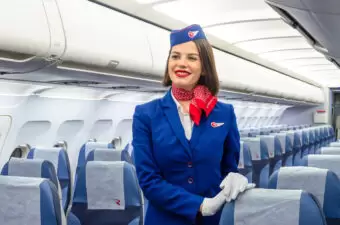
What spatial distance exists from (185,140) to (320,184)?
126 cm

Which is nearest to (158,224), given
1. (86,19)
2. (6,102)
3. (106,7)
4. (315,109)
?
(86,19)

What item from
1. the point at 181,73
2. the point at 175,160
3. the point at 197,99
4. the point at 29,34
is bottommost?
the point at 175,160

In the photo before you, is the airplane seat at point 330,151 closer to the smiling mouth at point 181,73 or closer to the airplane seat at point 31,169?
the airplane seat at point 31,169

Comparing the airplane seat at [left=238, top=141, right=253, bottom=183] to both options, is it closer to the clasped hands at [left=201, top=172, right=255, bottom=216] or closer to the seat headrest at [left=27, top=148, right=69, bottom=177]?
the seat headrest at [left=27, top=148, right=69, bottom=177]

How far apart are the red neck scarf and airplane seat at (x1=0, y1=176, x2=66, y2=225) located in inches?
29.9

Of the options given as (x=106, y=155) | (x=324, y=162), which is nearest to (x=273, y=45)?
(x=106, y=155)

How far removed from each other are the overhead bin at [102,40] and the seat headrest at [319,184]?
1.71 meters

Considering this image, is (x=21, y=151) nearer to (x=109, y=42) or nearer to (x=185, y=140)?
(x=109, y=42)

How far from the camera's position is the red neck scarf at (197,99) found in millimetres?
1930

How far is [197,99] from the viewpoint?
193 centimetres

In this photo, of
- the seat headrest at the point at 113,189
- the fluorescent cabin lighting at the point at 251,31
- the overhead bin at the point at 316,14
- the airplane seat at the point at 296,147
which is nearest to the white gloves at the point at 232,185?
the overhead bin at the point at 316,14

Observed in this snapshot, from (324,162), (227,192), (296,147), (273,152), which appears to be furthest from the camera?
(296,147)

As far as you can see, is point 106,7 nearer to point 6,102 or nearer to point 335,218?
point 6,102

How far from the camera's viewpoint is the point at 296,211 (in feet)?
6.14
